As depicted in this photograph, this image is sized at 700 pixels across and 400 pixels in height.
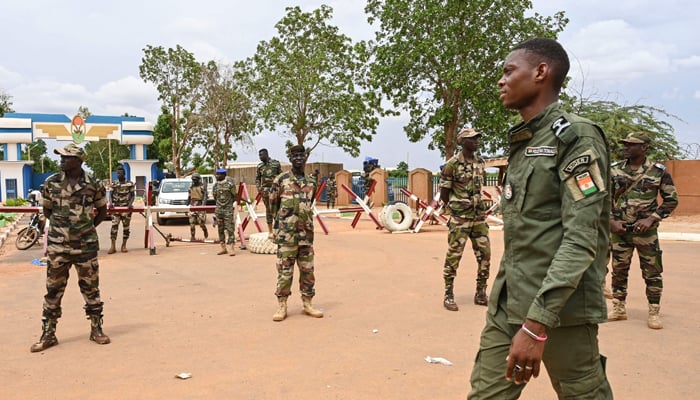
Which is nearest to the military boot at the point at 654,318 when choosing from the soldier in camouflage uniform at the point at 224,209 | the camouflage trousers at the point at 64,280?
the camouflage trousers at the point at 64,280

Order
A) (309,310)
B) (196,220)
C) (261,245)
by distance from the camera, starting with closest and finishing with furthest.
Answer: (309,310), (261,245), (196,220)

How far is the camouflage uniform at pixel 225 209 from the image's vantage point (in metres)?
11.6

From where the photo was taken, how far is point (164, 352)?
4.93 metres

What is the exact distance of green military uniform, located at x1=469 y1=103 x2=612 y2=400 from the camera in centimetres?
205

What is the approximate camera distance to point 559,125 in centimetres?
217

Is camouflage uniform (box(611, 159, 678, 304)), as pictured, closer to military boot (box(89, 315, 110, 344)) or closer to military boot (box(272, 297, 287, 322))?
military boot (box(272, 297, 287, 322))

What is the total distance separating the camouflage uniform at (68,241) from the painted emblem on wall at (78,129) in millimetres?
32242

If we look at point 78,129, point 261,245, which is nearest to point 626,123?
point 261,245

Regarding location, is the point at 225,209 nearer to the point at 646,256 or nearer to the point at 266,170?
the point at 266,170

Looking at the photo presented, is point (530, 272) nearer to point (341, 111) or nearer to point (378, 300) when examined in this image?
point (378, 300)

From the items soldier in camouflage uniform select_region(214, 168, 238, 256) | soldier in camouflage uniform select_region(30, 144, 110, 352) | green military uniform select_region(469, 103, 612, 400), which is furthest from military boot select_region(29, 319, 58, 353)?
soldier in camouflage uniform select_region(214, 168, 238, 256)

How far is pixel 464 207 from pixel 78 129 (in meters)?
33.8

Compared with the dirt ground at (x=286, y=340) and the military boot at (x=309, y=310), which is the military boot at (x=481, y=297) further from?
the military boot at (x=309, y=310)

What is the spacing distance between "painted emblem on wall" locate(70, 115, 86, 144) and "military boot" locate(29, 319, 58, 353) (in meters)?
32.5
